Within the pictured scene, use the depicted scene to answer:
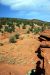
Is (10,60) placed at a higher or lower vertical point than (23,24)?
higher

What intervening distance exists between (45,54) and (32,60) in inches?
240

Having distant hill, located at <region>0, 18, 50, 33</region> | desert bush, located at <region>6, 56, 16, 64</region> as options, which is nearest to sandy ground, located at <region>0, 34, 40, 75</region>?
desert bush, located at <region>6, 56, 16, 64</region>

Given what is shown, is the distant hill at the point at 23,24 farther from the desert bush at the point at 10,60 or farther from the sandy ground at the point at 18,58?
the desert bush at the point at 10,60

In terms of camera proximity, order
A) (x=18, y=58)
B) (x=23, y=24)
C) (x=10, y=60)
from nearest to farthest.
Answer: (x=10, y=60) → (x=18, y=58) → (x=23, y=24)

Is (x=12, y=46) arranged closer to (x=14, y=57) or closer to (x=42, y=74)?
(x=14, y=57)

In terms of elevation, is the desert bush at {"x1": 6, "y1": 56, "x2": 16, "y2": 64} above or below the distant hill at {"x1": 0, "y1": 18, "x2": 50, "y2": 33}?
above

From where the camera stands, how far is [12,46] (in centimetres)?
2098

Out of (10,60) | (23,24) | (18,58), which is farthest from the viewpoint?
(23,24)

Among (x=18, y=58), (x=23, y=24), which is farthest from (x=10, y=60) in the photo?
(x=23, y=24)

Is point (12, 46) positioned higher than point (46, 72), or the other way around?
point (46, 72)

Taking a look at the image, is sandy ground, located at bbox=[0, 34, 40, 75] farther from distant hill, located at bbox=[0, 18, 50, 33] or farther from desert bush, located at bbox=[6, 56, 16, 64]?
distant hill, located at bbox=[0, 18, 50, 33]

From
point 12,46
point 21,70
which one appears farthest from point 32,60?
point 12,46

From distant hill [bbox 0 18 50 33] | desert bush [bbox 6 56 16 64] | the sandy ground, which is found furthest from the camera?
distant hill [bbox 0 18 50 33]

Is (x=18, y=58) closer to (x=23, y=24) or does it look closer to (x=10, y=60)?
(x=10, y=60)
